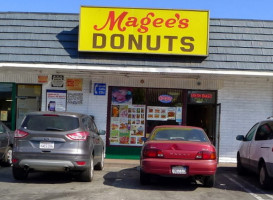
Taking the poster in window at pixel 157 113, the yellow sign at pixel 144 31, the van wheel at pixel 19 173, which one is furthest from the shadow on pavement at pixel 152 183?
the yellow sign at pixel 144 31

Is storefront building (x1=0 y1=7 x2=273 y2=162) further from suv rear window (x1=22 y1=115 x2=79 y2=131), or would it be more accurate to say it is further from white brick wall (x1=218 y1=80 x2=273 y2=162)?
suv rear window (x1=22 y1=115 x2=79 y2=131)

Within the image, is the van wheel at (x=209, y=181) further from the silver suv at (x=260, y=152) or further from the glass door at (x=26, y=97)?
the glass door at (x=26, y=97)

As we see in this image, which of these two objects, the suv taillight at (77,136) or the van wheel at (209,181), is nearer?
the suv taillight at (77,136)

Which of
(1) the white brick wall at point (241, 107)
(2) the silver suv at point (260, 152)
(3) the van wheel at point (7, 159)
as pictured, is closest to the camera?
(2) the silver suv at point (260, 152)

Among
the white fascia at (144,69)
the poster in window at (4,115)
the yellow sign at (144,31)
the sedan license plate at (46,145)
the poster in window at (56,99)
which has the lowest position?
the sedan license plate at (46,145)

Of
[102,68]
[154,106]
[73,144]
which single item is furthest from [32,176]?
A: [154,106]

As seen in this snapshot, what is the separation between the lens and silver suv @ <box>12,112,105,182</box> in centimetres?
883

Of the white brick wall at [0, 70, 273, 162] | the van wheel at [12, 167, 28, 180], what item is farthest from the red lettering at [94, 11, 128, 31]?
the van wheel at [12, 167, 28, 180]

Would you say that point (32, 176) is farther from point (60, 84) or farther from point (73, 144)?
point (60, 84)

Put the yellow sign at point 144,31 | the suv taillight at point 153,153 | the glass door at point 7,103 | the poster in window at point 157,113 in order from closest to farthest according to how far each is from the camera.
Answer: the suv taillight at point 153,153 < the yellow sign at point 144,31 < the poster in window at point 157,113 < the glass door at point 7,103

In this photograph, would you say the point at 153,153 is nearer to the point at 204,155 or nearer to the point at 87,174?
the point at 204,155

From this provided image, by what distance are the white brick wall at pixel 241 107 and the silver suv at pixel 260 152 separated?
3070mm

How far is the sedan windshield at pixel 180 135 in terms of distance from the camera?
9391 millimetres

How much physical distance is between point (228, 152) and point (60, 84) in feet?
21.6
